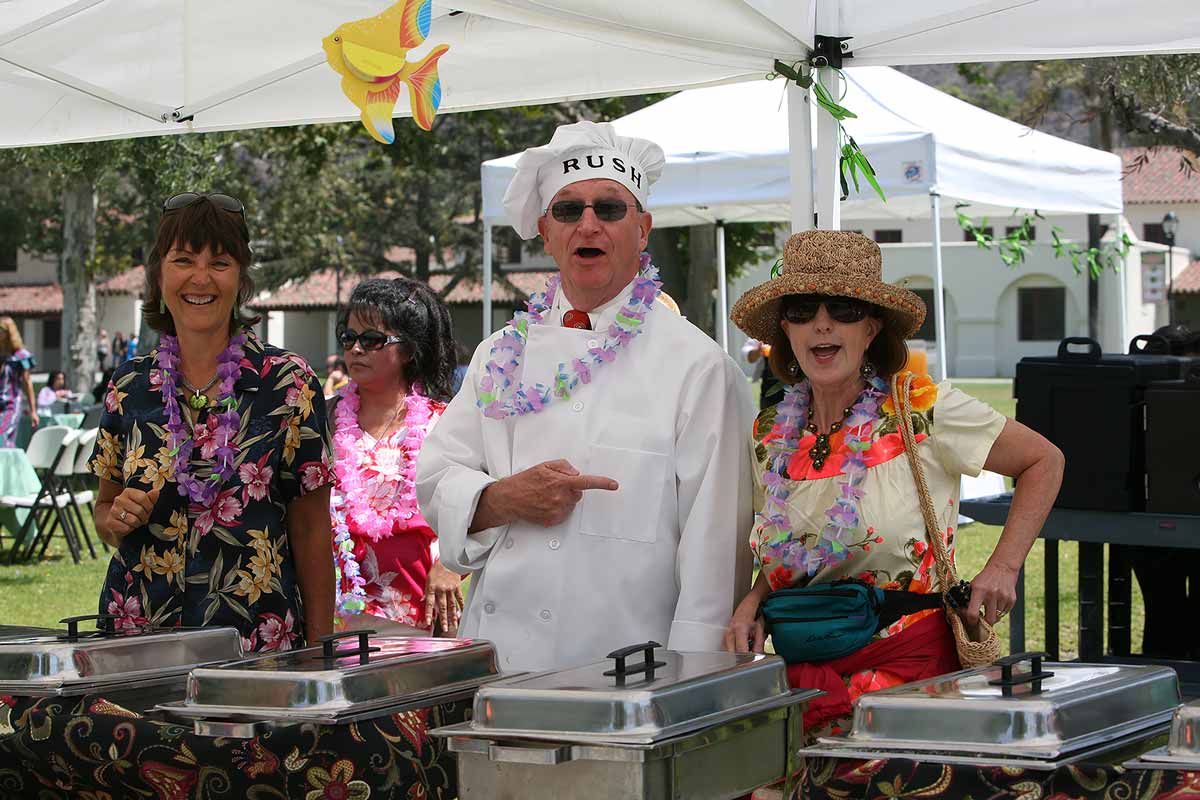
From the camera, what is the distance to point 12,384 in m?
12.5

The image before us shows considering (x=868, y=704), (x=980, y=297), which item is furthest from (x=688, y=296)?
(x=980, y=297)

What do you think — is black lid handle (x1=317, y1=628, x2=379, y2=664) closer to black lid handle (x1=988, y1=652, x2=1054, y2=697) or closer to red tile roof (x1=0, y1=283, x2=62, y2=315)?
black lid handle (x1=988, y1=652, x2=1054, y2=697)

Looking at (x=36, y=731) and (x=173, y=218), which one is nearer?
(x=36, y=731)

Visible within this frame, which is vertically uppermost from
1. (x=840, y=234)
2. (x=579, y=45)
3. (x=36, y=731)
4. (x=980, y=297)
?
(x=980, y=297)

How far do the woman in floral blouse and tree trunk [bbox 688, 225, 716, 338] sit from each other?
12.4m

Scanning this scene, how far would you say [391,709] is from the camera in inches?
83.7

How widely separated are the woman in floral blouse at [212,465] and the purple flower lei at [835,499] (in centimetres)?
92

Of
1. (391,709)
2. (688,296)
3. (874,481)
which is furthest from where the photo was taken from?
(688,296)

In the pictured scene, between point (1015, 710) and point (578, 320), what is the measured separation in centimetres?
130

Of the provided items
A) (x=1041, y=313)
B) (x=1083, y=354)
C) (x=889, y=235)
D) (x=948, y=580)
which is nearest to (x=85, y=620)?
(x=948, y=580)

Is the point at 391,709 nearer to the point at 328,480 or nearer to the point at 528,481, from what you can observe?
the point at 528,481

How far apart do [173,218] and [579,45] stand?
1.65m

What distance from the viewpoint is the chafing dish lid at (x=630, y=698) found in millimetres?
1878

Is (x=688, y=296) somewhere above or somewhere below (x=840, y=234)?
above
